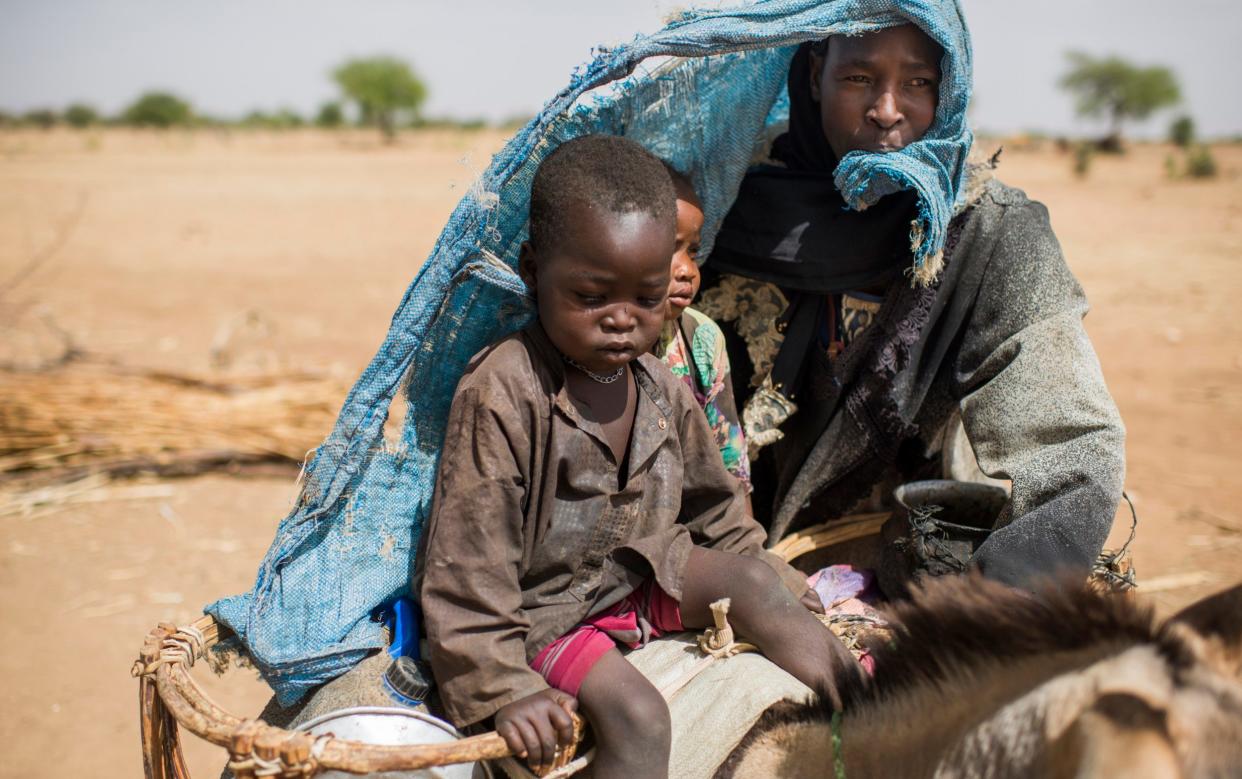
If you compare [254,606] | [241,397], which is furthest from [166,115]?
[254,606]

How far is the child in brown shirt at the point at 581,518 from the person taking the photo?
1.86 meters

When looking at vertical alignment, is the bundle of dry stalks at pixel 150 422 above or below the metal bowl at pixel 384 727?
below

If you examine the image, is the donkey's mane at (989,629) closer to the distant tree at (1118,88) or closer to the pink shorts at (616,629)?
the pink shorts at (616,629)

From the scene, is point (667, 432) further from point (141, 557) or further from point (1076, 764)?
point (141, 557)

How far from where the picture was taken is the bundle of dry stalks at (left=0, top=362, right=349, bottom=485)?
21.0 feet

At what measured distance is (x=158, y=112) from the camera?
57.4 m

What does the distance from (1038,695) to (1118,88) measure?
52439mm

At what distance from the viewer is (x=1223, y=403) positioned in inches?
296

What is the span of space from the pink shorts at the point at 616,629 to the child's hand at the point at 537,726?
0.13 m

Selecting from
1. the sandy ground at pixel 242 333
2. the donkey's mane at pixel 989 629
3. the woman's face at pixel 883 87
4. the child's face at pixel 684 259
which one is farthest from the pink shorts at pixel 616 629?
the woman's face at pixel 883 87

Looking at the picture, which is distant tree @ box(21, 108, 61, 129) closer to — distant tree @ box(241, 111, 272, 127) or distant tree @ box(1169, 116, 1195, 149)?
distant tree @ box(241, 111, 272, 127)

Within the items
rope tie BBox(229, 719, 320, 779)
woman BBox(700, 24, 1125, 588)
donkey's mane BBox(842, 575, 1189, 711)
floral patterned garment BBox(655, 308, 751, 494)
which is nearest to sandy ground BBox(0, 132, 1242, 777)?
floral patterned garment BBox(655, 308, 751, 494)

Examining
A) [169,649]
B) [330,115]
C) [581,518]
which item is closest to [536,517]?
[581,518]

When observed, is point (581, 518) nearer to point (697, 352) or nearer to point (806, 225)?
point (697, 352)
